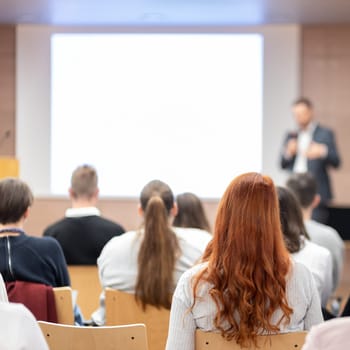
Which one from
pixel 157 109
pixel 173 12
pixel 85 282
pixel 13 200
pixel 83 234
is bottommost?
pixel 85 282

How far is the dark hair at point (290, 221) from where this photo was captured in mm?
3271

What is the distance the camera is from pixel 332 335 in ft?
5.08

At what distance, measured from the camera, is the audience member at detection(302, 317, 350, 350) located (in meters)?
1.54

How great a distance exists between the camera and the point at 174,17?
760 cm

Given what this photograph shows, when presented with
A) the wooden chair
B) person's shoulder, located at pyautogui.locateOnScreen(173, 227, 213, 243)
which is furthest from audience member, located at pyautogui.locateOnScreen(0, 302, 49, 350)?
person's shoulder, located at pyautogui.locateOnScreen(173, 227, 213, 243)

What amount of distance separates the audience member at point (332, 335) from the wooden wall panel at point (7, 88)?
23.1ft

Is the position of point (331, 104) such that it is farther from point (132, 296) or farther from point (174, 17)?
point (132, 296)

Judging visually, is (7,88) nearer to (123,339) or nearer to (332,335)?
(123,339)

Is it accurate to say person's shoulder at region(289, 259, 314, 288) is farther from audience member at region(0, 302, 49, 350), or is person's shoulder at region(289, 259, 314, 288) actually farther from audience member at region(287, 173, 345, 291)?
audience member at region(287, 173, 345, 291)

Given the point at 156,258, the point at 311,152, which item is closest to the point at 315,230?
the point at 156,258

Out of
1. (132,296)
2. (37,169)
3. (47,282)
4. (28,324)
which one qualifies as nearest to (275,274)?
(28,324)

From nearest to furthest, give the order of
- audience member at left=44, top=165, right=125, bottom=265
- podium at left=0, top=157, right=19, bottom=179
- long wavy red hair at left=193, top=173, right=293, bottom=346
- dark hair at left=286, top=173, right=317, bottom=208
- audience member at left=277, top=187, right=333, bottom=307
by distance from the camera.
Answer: long wavy red hair at left=193, top=173, right=293, bottom=346, audience member at left=277, top=187, right=333, bottom=307, audience member at left=44, top=165, right=125, bottom=265, dark hair at left=286, top=173, right=317, bottom=208, podium at left=0, top=157, right=19, bottom=179

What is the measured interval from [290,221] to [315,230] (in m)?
0.77

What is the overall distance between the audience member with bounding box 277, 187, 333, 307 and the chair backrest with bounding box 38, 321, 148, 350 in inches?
43.8
